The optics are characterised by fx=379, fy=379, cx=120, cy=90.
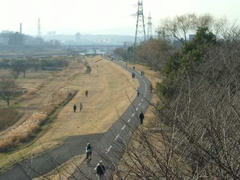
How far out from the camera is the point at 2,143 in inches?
844

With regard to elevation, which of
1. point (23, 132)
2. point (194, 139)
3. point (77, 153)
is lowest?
point (23, 132)

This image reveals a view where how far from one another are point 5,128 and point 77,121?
560 centimetres

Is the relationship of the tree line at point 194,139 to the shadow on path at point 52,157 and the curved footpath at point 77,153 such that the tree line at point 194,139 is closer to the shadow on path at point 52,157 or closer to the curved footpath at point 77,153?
the curved footpath at point 77,153

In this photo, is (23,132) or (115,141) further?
(23,132)

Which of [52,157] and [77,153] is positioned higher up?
[52,157]

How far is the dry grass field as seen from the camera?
68.0 ft

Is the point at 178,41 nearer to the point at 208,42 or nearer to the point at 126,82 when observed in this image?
the point at 126,82

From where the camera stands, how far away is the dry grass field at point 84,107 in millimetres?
20719

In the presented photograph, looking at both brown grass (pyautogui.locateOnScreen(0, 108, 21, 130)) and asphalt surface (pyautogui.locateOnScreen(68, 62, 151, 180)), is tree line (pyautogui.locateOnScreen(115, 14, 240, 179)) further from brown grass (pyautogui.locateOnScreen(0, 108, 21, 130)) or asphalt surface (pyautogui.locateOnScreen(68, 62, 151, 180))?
brown grass (pyautogui.locateOnScreen(0, 108, 21, 130))

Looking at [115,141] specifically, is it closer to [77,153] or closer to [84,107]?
[77,153]

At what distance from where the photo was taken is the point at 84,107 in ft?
112

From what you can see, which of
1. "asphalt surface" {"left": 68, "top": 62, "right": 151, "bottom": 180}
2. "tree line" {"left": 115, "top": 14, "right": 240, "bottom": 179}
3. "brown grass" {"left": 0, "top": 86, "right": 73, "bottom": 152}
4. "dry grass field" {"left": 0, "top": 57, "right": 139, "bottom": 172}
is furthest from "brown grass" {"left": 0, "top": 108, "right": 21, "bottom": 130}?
"tree line" {"left": 115, "top": 14, "right": 240, "bottom": 179}

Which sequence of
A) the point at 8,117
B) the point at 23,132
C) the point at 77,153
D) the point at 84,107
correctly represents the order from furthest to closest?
the point at 84,107 < the point at 8,117 < the point at 23,132 < the point at 77,153

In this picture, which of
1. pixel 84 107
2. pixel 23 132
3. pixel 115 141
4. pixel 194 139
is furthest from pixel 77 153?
pixel 84 107
